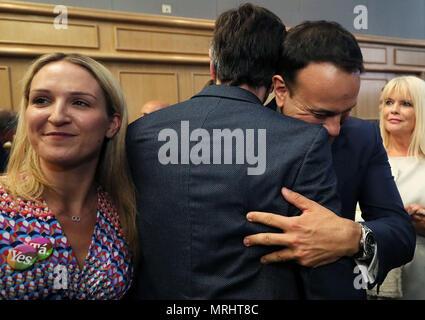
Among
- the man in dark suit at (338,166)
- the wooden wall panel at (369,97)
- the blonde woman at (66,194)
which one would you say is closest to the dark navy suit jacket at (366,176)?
the man in dark suit at (338,166)

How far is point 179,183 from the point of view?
91 centimetres

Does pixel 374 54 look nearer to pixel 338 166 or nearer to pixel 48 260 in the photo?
pixel 338 166

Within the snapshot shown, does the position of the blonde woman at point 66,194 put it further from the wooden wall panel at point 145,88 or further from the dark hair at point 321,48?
the wooden wall panel at point 145,88

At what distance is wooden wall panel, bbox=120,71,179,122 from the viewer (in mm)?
3928

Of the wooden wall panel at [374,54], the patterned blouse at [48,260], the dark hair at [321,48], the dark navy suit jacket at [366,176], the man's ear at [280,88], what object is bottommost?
the patterned blouse at [48,260]

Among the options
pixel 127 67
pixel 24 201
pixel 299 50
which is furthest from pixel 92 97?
pixel 127 67

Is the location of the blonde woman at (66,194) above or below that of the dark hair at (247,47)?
below

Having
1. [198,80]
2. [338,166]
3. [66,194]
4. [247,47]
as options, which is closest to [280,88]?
[247,47]

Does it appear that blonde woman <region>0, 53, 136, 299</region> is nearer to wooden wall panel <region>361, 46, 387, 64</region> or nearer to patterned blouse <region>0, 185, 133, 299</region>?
patterned blouse <region>0, 185, 133, 299</region>

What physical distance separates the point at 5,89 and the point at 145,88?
1.28 meters

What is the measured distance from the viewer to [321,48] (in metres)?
0.98

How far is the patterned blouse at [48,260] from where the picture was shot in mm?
946

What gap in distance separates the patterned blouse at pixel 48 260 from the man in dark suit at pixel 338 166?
1.40 feet

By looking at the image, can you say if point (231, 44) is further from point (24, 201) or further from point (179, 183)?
point (24, 201)
